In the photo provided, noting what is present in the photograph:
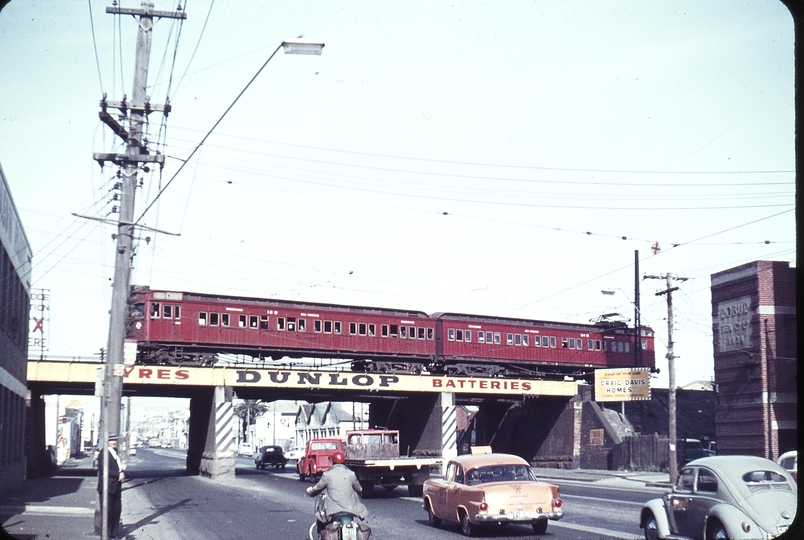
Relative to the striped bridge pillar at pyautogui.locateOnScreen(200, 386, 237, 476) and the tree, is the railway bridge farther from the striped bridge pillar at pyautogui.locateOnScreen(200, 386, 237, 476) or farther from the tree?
the tree

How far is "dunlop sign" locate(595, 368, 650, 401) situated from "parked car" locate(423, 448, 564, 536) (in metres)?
32.0

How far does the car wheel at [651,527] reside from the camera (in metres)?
13.6

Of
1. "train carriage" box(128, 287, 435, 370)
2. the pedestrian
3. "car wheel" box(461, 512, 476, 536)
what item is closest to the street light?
the pedestrian

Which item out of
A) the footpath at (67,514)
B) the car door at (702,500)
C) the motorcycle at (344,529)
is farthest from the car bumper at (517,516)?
the footpath at (67,514)

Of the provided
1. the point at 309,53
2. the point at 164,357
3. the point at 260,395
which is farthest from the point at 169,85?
the point at 260,395

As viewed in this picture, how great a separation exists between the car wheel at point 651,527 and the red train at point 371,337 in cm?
3200

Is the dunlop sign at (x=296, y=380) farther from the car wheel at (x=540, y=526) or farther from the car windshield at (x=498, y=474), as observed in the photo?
the car wheel at (x=540, y=526)

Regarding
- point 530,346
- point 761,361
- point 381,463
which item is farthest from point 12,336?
point 530,346

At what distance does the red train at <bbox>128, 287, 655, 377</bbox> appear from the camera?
4216 centimetres

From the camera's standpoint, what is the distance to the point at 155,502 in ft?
85.7

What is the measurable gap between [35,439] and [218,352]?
1195 centimetres

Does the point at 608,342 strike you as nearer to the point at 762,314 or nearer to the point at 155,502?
the point at 762,314

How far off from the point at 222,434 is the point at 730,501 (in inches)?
1279

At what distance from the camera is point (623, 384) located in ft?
156
